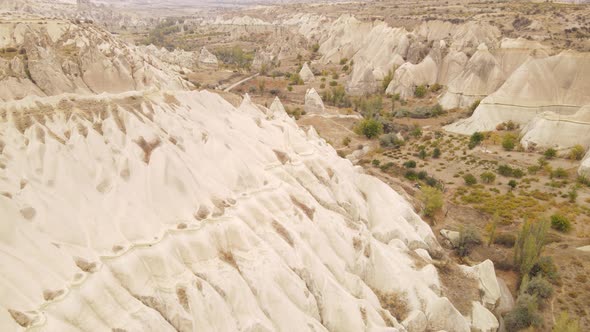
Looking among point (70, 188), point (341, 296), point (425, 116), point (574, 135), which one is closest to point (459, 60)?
point (425, 116)

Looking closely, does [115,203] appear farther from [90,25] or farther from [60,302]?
[90,25]

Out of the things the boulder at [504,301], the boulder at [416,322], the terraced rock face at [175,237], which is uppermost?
the terraced rock face at [175,237]

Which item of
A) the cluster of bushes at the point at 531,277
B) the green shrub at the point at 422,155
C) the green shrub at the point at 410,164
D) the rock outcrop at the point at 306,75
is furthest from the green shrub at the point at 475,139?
the rock outcrop at the point at 306,75

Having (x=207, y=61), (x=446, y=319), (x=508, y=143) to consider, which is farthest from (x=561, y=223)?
(x=207, y=61)

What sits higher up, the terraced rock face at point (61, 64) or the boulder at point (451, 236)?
the terraced rock face at point (61, 64)

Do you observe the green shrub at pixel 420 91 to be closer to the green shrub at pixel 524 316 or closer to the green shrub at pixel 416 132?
the green shrub at pixel 416 132

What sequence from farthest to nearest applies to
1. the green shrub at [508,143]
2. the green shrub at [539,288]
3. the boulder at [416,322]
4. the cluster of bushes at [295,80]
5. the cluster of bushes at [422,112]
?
1. the cluster of bushes at [295,80]
2. the cluster of bushes at [422,112]
3. the green shrub at [508,143]
4. the green shrub at [539,288]
5. the boulder at [416,322]

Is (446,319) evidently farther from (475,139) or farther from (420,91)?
(420,91)
